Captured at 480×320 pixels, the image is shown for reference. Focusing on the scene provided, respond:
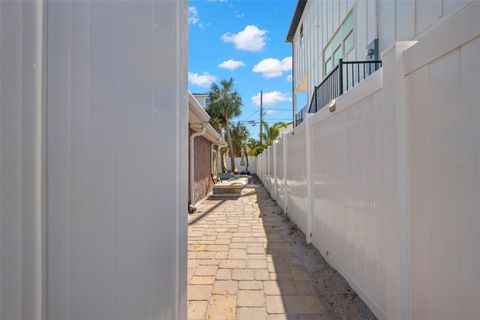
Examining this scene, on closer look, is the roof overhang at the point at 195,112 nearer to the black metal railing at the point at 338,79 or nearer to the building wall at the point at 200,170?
the building wall at the point at 200,170

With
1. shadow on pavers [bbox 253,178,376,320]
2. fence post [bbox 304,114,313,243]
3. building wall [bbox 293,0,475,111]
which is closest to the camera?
shadow on pavers [bbox 253,178,376,320]

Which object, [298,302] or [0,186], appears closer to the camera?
[0,186]

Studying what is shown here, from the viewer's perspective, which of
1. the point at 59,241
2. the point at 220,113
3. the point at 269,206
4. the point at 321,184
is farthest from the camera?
the point at 220,113

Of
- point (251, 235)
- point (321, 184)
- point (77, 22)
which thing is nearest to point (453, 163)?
point (77, 22)

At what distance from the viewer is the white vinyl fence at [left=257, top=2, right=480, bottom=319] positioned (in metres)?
1.45

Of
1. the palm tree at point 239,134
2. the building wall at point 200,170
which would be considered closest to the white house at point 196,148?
the building wall at point 200,170

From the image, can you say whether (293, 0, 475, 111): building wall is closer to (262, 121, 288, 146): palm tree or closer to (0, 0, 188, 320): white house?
(0, 0, 188, 320): white house

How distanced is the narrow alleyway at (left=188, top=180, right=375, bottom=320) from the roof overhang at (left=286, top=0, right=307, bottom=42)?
9.71 metres

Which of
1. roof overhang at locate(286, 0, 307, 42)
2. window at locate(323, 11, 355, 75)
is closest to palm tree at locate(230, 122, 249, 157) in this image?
roof overhang at locate(286, 0, 307, 42)

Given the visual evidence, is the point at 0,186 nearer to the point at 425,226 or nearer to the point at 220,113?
the point at 425,226

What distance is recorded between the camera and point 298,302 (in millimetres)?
2725

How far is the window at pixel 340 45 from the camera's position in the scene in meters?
7.16

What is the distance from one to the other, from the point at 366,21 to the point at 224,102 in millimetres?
21850

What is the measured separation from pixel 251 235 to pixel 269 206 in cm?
336
